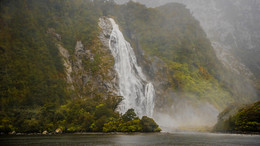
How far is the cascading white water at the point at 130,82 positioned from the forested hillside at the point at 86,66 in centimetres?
386

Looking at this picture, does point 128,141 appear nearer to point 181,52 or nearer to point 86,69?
point 86,69

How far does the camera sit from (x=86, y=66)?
81000 mm

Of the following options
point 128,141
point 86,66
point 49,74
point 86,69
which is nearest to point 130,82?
point 86,69

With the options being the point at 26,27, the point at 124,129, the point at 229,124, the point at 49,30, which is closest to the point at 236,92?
the point at 229,124

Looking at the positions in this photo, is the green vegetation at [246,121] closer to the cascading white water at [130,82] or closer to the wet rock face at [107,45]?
the cascading white water at [130,82]

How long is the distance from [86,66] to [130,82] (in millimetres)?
15579

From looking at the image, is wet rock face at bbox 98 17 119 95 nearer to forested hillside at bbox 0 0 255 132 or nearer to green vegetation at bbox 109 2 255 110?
forested hillside at bbox 0 0 255 132

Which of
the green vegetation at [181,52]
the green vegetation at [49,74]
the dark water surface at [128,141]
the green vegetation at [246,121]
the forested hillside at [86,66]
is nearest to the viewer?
the dark water surface at [128,141]

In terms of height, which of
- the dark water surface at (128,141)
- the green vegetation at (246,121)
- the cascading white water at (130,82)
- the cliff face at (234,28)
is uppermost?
the cliff face at (234,28)

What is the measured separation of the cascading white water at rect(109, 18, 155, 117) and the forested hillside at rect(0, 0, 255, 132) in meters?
3.86

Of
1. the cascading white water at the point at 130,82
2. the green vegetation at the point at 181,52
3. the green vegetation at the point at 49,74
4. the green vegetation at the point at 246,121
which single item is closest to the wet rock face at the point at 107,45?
the cascading white water at the point at 130,82

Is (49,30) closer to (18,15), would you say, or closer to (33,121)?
(18,15)

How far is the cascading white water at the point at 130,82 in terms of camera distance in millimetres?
77125

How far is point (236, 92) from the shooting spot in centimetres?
11575
